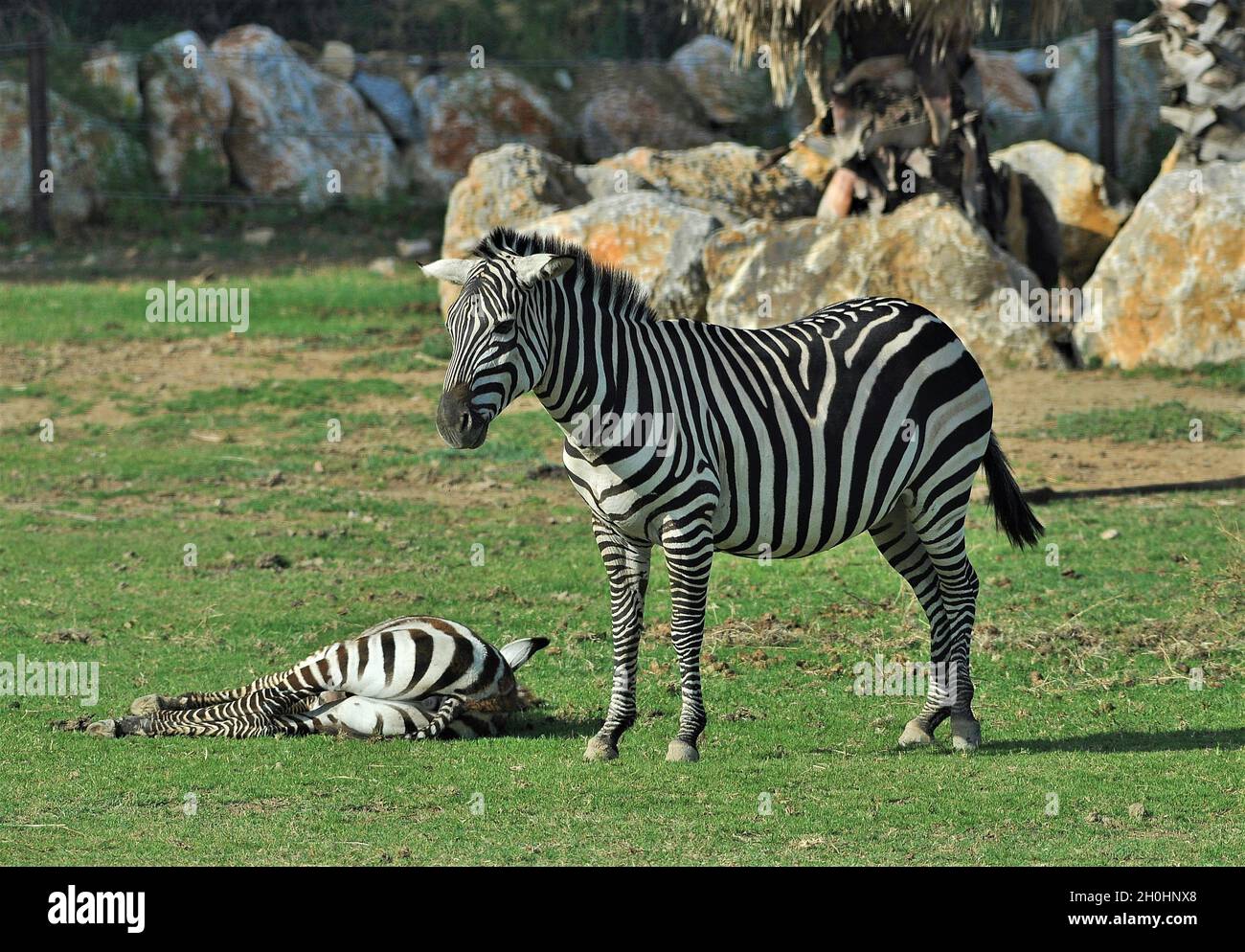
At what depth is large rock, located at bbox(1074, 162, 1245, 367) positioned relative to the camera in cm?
1616

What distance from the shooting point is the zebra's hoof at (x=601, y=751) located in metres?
7.98

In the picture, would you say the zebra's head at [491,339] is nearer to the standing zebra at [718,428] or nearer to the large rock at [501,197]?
the standing zebra at [718,428]

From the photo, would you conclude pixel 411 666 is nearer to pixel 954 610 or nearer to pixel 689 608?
pixel 689 608

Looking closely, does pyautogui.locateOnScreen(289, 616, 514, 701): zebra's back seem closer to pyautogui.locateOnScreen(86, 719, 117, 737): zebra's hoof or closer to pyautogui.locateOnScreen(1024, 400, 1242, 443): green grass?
pyautogui.locateOnScreen(86, 719, 117, 737): zebra's hoof

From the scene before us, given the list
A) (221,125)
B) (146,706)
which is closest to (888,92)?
(221,125)

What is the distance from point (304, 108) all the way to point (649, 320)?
15764mm

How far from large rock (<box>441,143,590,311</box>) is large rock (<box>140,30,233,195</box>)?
477cm

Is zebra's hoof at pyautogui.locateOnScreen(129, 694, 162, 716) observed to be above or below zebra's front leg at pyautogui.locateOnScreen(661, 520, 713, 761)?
below

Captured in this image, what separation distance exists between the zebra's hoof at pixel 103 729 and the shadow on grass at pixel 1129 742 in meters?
4.16

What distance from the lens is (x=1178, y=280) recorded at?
1630 cm

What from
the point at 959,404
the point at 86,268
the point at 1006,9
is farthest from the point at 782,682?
the point at 1006,9

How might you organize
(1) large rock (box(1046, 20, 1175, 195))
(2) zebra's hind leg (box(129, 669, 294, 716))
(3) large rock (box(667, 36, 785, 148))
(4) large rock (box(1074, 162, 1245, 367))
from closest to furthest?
(2) zebra's hind leg (box(129, 669, 294, 716))
(4) large rock (box(1074, 162, 1245, 367))
(1) large rock (box(1046, 20, 1175, 195))
(3) large rock (box(667, 36, 785, 148))

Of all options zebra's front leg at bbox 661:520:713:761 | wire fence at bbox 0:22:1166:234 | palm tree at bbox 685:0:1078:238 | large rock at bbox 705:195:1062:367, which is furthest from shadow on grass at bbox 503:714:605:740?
wire fence at bbox 0:22:1166:234

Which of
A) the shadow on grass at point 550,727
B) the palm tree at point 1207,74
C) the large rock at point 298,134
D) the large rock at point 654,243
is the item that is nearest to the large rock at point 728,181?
the large rock at point 654,243
